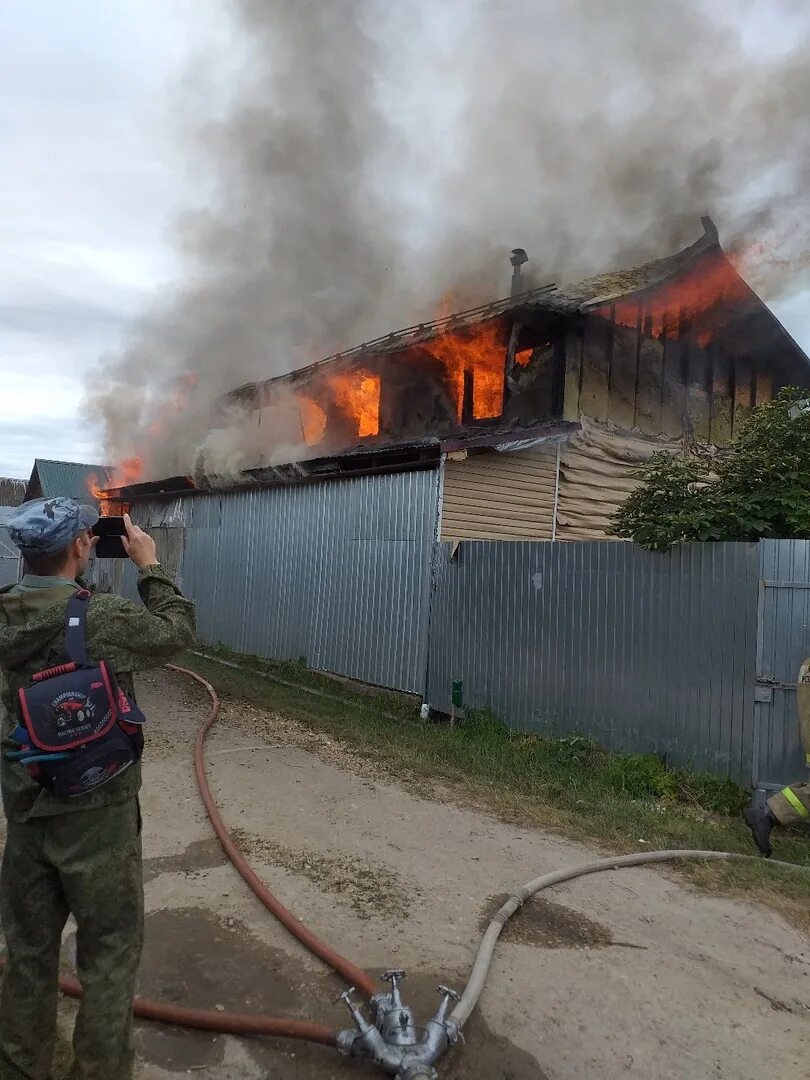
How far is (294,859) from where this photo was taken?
4.57 m

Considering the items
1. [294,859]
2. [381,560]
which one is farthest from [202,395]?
[294,859]

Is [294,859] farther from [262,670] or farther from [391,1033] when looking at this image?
[262,670]

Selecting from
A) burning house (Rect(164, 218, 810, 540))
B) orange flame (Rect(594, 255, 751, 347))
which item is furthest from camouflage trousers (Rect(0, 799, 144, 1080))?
orange flame (Rect(594, 255, 751, 347))

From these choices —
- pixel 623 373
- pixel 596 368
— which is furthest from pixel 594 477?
pixel 623 373

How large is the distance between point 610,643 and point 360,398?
11260 mm

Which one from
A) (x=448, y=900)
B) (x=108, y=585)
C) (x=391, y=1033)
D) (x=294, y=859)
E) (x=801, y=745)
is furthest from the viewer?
(x=108, y=585)

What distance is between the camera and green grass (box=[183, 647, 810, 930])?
4750mm

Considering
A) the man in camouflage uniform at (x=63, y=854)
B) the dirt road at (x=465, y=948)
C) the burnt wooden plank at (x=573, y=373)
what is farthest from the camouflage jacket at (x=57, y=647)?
the burnt wooden plank at (x=573, y=373)

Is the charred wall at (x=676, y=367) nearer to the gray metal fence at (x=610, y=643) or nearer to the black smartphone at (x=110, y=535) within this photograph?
the gray metal fence at (x=610, y=643)

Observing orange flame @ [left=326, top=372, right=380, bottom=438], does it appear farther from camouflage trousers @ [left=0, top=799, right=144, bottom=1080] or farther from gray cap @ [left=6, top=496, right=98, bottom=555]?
camouflage trousers @ [left=0, top=799, right=144, bottom=1080]

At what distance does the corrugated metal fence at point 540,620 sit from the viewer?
5949 millimetres

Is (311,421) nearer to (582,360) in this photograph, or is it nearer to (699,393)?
(582,360)

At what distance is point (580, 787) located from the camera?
641 cm

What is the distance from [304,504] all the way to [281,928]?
31.1ft
